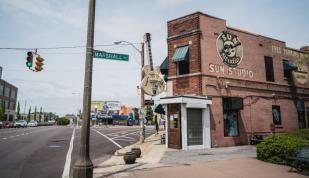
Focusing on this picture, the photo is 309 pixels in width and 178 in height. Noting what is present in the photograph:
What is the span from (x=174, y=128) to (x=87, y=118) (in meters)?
9.71

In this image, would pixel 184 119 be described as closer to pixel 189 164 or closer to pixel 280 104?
pixel 189 164

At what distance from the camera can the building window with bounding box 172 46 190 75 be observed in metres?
18.4

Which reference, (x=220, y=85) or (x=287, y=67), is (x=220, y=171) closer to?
(x=220, y=85)

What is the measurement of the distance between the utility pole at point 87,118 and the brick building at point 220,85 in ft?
28.0

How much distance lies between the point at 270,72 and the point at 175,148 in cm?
1142

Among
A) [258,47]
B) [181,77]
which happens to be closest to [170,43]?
[181,77]

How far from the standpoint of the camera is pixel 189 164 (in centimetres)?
1127

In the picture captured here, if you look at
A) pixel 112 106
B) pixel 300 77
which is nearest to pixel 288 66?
pixel 300 77

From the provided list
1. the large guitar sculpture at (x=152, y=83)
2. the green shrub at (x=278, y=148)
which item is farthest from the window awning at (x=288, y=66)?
the green shrub at (x=278, y=148)

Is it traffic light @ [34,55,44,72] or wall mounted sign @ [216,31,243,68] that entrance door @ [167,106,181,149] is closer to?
wall mounted sign @ [216,31,243,68]

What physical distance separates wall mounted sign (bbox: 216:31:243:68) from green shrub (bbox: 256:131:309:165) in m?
8.71

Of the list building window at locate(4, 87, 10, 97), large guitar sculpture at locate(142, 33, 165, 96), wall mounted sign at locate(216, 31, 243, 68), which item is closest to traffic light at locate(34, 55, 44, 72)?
large guitar sculpture at locate(142, 33, 165, 96)

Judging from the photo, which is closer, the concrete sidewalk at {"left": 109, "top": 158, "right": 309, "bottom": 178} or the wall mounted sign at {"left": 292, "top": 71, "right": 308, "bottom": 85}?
the concrete sidewalk at {"left": 109, "top": 158, "right": 309, "bottom": 178}

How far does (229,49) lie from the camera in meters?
20.0
